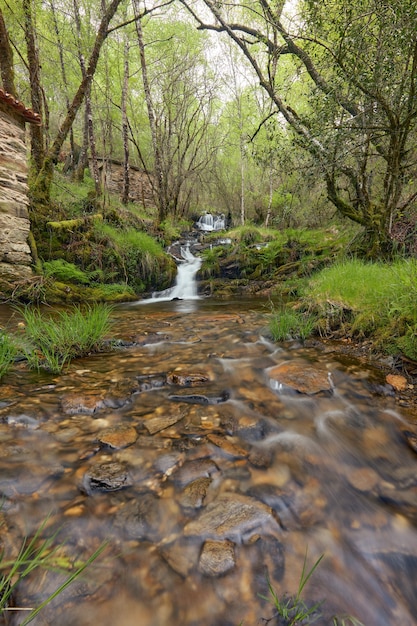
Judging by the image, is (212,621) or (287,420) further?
(287,420)

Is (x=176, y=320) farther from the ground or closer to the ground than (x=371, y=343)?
closer to the ground

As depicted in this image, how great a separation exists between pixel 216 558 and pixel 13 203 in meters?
5.78

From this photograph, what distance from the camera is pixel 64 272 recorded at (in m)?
5.86

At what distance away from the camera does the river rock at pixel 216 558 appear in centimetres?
104

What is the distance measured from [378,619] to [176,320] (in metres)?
4.14

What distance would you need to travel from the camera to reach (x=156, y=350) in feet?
10.6

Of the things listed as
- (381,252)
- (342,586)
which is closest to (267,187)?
(381,252)

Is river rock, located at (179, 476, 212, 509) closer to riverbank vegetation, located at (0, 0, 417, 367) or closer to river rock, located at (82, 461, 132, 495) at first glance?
river rock, located at (82, 461, 132, 495)

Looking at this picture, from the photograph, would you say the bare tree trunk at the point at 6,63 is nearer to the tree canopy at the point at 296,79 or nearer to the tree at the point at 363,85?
the tree canopy at the point at 296,79

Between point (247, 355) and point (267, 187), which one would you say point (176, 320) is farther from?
point (267, 187)

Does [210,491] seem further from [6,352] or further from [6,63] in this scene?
[6,63]

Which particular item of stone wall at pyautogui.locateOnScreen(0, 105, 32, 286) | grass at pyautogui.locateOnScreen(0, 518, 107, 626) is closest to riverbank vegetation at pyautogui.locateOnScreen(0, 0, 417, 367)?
stone wall at pyautogui.locateOnScreen(0, 105, 32, 286)

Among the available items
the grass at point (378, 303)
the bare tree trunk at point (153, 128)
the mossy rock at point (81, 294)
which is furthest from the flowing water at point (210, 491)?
the bare tree trunk at point (153, 128)

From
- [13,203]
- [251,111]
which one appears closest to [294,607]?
[13,203]
